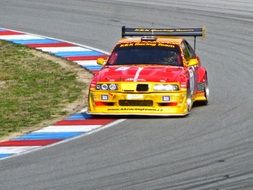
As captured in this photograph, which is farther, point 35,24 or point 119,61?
point 35,24

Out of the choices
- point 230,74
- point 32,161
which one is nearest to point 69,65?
point 230,74

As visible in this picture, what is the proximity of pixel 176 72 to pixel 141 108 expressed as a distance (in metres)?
1.08

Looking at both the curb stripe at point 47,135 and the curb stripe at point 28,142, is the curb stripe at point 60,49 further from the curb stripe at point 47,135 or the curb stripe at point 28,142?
the curb stripe at point 28,142

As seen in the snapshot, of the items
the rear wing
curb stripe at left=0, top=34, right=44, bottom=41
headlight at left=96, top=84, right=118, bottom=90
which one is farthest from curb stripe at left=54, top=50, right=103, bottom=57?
headlight at left=96, top=84, right=118, bottom=90

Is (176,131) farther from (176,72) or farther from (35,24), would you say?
(35,24)

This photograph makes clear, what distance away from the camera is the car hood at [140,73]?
18.9 meters

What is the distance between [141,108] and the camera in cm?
1870

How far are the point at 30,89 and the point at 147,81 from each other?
4243mm

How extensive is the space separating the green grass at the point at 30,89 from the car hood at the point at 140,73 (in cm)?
123

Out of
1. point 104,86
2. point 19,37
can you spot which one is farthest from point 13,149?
point 19,37

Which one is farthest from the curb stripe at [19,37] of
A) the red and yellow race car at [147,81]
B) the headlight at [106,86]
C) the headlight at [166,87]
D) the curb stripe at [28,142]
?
the curb stripe at [28,142]

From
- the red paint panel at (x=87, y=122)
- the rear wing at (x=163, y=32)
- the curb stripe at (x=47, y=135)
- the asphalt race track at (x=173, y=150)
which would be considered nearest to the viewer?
the asphalt race track at (x=173, y=150)

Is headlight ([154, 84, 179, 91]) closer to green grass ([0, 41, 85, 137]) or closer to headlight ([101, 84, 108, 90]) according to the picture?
headlight ([101, 84, 108, 90])

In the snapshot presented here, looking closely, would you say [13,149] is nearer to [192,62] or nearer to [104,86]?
[104,86]
